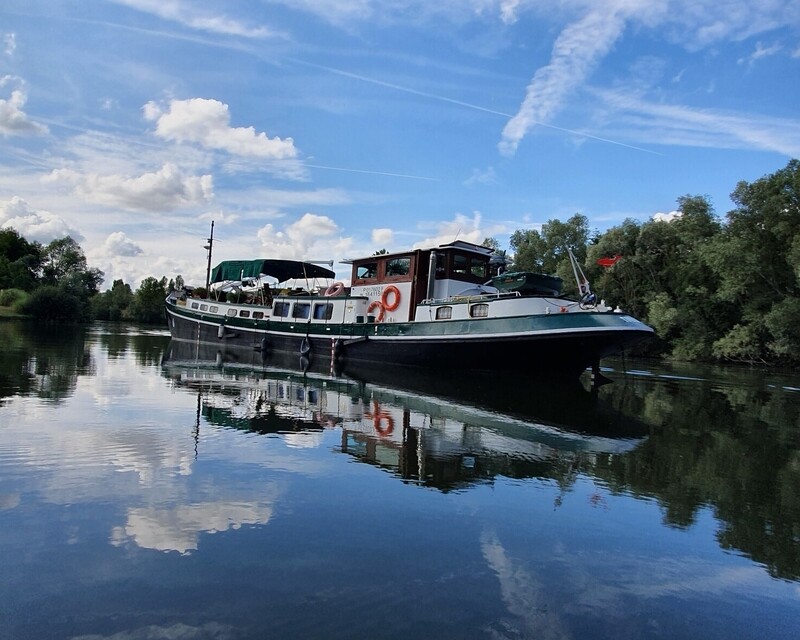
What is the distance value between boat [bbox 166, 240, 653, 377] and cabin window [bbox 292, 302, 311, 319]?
49 mm

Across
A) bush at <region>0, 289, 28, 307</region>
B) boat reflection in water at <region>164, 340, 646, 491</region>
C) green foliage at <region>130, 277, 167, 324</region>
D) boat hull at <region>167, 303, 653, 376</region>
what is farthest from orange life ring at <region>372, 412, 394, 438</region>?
green foliage at <region>130, 277, 167, 324</region>

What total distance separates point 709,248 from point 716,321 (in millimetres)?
6269

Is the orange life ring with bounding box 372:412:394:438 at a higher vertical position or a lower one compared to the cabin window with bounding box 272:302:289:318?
lower

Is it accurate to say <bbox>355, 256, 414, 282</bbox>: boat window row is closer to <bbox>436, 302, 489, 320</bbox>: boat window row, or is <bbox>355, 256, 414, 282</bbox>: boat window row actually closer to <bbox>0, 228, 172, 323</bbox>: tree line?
<bbox>436, 302, 489, 320</bbox>: boat window row

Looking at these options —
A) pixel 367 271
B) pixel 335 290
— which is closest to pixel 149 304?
pixel 335 290

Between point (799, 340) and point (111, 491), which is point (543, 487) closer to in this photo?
point (111, 491)

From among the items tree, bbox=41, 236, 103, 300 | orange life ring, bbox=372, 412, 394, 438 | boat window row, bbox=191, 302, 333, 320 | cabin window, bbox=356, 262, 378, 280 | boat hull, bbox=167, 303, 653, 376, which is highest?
tree, bbox=41, 236, 103, 300

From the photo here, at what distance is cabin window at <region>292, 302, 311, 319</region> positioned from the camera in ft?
90.0

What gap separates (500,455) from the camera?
27.1 feet

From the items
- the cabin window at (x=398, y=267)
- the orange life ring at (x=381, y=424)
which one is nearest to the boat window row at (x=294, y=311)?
the cabin window at (x=398, y=267)

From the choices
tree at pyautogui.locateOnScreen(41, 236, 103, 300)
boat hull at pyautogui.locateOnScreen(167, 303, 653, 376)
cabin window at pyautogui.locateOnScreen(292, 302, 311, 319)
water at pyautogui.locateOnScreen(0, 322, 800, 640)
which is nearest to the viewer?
water at pyautogui.locateOnScreen(0, 322, 800, 640)

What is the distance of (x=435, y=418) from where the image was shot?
11.2m

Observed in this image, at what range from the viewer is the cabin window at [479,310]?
64.0ft

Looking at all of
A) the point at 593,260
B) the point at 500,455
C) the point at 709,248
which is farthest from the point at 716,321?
the point at 500,455
